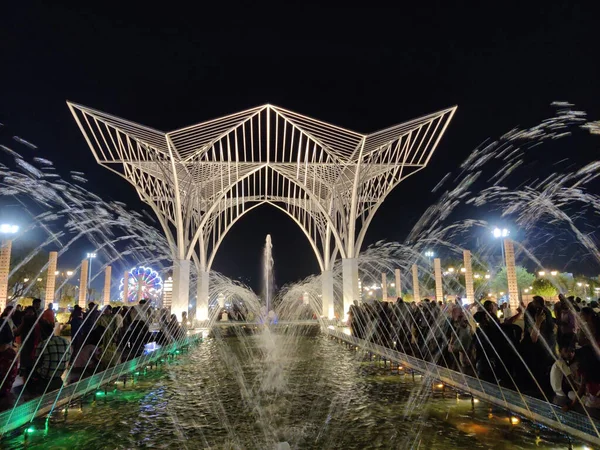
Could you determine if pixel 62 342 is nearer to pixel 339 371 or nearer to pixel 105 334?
pixel 105 334

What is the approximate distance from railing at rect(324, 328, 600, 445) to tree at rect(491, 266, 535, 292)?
146ft

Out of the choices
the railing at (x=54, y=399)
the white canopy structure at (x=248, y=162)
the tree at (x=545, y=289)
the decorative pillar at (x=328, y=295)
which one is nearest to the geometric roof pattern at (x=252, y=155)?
the white canopy structure at (x=248, y=162)

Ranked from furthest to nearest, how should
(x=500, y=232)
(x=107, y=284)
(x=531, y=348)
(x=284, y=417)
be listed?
(x=107, y=284) < (x=500, y=232) < (x=531, y=348) < (x=284, y=417)

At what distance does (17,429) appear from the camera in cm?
591

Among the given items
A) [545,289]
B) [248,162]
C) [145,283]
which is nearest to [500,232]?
[545,289]

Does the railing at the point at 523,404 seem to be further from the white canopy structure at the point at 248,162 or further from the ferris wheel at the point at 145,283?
the ferris wheel at the point at 145,283

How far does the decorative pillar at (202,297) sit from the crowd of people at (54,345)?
1756cm

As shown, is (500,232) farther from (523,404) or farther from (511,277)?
(523,404)

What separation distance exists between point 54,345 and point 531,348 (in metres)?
7.92

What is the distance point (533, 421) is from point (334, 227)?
20.6 m

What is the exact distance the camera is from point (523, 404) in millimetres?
6258

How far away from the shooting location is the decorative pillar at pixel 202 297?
29.8 meters

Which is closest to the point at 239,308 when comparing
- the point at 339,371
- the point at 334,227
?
the point at 334,227

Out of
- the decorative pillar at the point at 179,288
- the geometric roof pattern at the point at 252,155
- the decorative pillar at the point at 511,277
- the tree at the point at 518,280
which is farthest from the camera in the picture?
the tree at the point at 518,280
